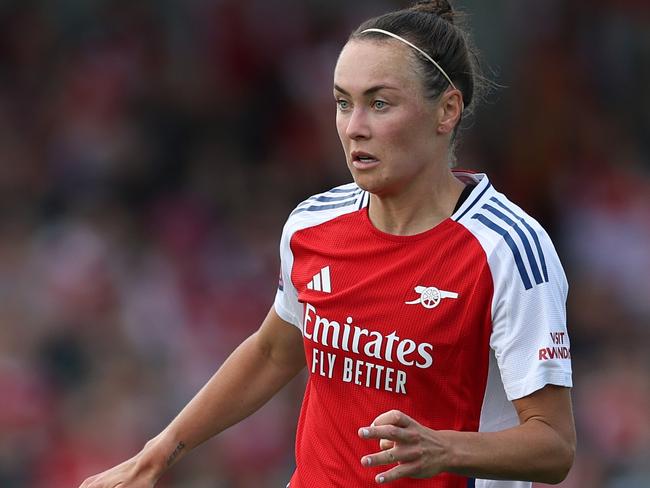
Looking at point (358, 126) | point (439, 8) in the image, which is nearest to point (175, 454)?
point (358, 126)

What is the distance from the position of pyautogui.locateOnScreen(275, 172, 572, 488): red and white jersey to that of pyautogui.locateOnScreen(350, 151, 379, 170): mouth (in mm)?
222

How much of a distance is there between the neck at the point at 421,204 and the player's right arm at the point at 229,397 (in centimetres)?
54

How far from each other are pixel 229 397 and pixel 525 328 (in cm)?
102

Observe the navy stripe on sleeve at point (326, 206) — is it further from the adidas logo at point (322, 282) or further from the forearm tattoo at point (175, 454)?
the forearm tattoo at point (175, 454)

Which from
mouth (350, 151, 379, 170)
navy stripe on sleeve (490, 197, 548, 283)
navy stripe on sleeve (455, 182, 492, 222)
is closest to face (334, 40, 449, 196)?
mouth (350, 151, 379, 170)

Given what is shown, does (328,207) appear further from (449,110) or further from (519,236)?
(519,236)

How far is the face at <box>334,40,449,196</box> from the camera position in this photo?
329 centimetres

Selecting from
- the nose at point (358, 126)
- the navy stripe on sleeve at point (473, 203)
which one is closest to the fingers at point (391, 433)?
the navy stripe on sleeve at point (473, 203)

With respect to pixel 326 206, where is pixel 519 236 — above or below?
below

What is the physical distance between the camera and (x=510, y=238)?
127 inches

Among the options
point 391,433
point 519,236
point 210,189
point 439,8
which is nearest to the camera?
point 391,433

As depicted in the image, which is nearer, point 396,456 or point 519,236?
point 396,456

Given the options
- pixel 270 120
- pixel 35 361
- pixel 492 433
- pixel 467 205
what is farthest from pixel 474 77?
pixel 270 120

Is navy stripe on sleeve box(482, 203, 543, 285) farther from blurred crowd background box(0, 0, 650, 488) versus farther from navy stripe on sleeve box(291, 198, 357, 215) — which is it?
blurred crowd background box(0, 0, 650, 488)
